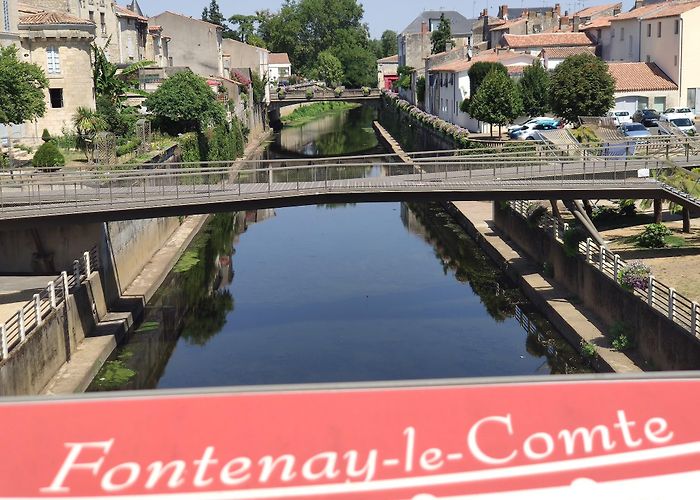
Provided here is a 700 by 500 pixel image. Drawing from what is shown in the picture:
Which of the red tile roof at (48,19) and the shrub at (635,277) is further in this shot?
the red tile roof at (48,19)

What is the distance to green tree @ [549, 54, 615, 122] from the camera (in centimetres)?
5725

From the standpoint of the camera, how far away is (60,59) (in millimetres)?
53594

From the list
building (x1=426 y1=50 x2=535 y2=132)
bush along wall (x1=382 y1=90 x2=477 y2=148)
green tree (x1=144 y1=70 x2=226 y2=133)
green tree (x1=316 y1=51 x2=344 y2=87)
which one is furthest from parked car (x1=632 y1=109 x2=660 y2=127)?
green tree (x1=316 y1=51 x2=344 y2=87)

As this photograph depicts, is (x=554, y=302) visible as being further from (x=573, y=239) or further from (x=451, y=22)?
(x=451, y=22)

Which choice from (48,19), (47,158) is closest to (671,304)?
(47,158)

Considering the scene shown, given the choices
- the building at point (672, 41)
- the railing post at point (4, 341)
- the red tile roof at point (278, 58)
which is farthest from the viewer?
the red tile roof at point (278, 58)

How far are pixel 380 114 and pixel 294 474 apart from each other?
372 feet

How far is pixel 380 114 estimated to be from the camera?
122 meters

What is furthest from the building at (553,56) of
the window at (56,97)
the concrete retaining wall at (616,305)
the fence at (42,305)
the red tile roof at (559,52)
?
the fence at (42,305)

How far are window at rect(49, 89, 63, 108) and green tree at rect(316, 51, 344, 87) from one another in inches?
4216

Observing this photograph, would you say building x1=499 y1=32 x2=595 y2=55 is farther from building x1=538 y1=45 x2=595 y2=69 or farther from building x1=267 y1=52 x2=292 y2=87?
building x1=267 y1=52 x2=292 y2=87

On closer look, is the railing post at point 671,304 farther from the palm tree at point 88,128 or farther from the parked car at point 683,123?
the parked car at point 683,123

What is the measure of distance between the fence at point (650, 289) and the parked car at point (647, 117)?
80.2 ft

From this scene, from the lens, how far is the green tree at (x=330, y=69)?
16038cm
